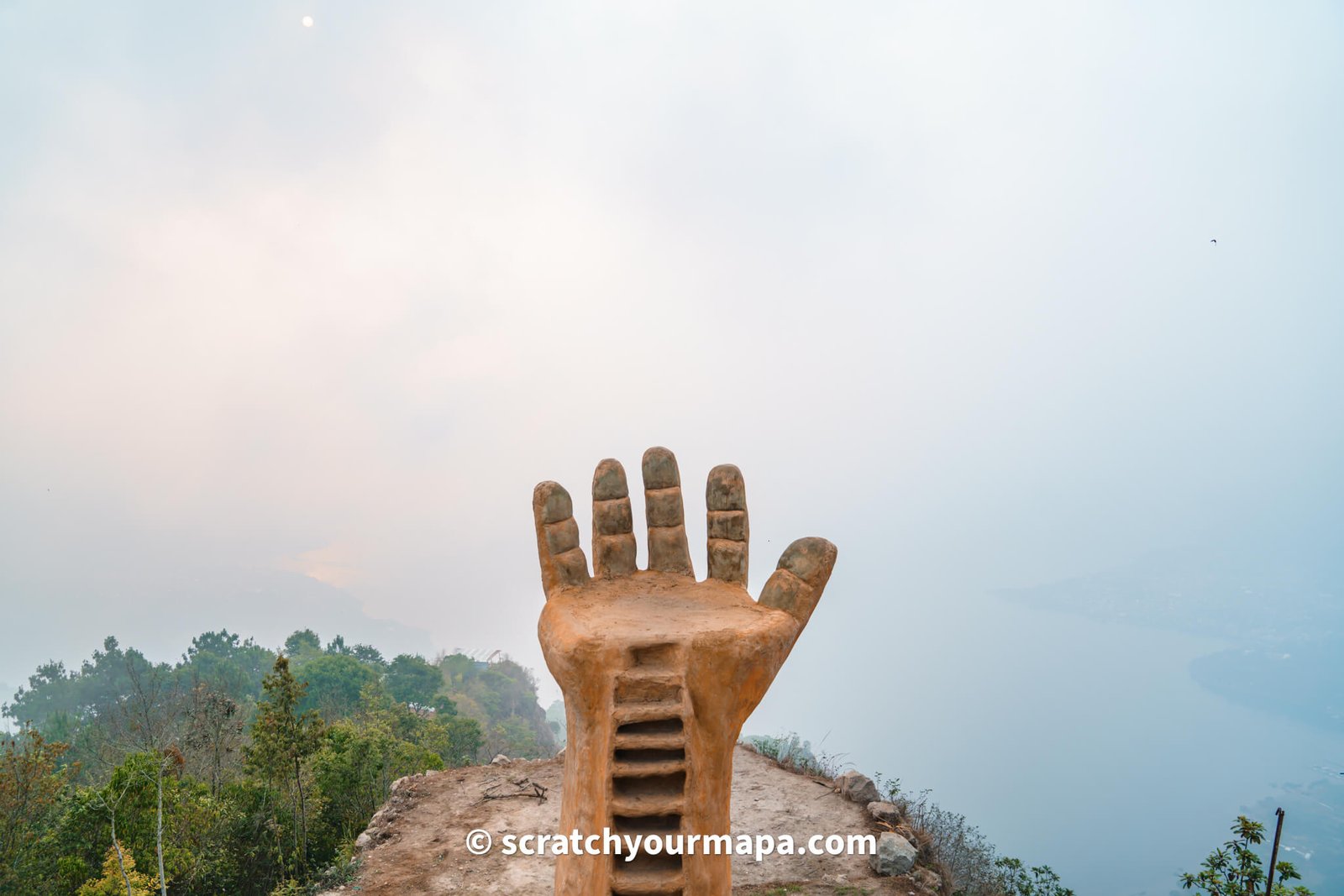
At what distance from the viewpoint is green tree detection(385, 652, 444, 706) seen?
28.0 meters

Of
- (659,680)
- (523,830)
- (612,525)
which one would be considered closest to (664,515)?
(612,525)

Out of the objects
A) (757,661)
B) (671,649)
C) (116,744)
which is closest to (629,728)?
(671,649)

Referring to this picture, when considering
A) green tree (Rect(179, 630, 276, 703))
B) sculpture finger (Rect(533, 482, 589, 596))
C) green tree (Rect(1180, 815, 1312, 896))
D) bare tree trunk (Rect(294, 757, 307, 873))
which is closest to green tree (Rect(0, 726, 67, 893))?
bare tree trunk (Rect(294, 757, 307, 873))

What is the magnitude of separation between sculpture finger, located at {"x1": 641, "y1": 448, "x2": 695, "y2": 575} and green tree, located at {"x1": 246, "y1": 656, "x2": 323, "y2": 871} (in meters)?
5.65

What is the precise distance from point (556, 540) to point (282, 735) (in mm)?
5978

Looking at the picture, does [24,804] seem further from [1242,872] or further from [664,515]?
[1242,872]

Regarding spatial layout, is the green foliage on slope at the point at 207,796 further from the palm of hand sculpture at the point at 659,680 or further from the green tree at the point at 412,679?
the green tree at the point at 412,679

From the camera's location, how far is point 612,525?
5945 millimetres

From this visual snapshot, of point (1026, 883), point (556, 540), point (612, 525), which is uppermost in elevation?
point (612, 525)

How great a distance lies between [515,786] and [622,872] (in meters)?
7.16

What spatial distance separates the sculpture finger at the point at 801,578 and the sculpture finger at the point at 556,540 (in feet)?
4.74

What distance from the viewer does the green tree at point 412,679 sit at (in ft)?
91.8

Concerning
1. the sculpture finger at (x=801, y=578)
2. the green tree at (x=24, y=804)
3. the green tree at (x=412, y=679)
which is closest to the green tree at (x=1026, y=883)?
the sculpture finger at (x=801, y=578)

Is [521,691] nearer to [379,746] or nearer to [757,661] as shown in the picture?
[379,746]
